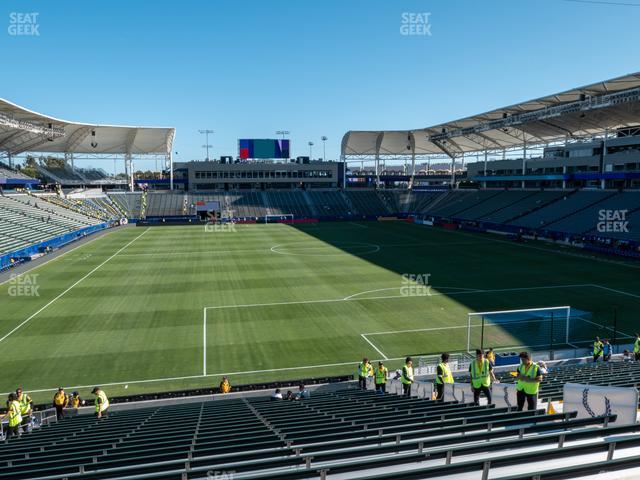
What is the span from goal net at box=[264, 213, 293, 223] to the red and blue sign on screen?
16.6 meters

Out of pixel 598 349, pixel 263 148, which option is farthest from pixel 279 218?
pixel 598 349

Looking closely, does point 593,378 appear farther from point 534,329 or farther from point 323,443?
point 534,329

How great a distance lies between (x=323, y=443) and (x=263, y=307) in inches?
950

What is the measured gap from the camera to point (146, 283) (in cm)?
3681

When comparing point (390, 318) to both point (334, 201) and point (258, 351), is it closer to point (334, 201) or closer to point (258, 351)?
point (258, 351)

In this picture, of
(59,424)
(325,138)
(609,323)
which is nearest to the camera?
(59,424)

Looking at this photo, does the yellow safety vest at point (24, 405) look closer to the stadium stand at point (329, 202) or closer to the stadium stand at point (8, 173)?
the stadium stand at point (8, 173)

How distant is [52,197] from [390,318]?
68956 millimetres

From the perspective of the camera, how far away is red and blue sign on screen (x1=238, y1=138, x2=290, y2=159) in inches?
3935

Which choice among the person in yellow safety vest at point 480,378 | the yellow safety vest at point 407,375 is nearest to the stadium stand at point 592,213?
the yellow safety vest at point 407,375

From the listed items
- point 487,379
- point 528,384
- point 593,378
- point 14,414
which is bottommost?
point 14,414

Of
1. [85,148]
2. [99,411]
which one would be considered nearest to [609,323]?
[99,411]

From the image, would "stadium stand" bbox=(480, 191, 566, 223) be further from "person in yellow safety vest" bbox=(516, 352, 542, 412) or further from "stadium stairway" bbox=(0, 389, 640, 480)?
"person in yellow safety vest" bbox=(516, 352, 542, 412)

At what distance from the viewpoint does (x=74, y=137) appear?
8575 cm
